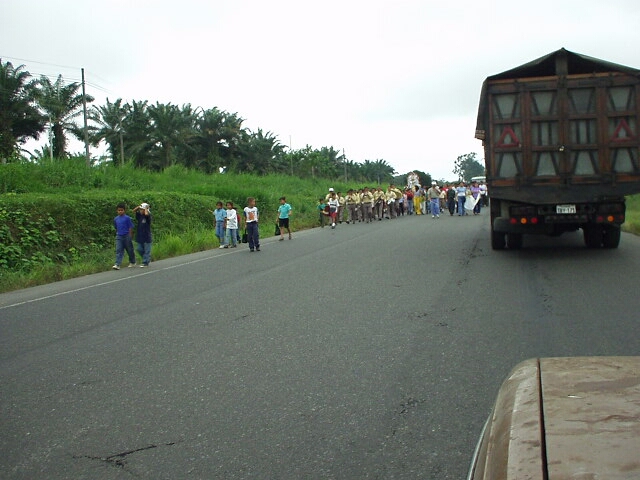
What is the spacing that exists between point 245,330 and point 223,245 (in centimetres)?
1485

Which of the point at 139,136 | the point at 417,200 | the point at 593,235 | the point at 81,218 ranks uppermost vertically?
the point at 139,136

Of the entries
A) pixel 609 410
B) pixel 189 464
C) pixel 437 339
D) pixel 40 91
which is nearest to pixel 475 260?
pixel 437 339

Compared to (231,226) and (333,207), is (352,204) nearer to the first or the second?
(333,207)

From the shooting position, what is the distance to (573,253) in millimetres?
14016

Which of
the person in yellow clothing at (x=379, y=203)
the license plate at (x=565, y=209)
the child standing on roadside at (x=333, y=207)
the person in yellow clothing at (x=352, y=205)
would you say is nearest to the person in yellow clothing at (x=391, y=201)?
the person in yellow clothing at (x=379, y=203)

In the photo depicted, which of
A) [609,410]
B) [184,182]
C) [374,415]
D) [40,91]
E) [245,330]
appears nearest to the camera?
[609,410]

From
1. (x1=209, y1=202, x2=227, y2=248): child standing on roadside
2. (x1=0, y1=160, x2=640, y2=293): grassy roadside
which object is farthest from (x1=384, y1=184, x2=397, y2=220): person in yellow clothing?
(x1=209, y1=202, x2=227, y2=248): child standing on roadside

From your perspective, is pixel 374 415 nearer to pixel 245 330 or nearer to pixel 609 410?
pixel 609 410

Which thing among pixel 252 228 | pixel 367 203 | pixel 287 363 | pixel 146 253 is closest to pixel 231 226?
pixel 252 228

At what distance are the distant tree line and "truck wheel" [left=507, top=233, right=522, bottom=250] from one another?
35.5 m

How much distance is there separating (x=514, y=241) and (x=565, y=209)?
220 centimetres

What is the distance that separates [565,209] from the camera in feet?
41.7

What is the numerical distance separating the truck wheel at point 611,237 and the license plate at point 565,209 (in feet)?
5.84

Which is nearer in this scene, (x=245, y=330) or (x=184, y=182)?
(x=245, y=330)
